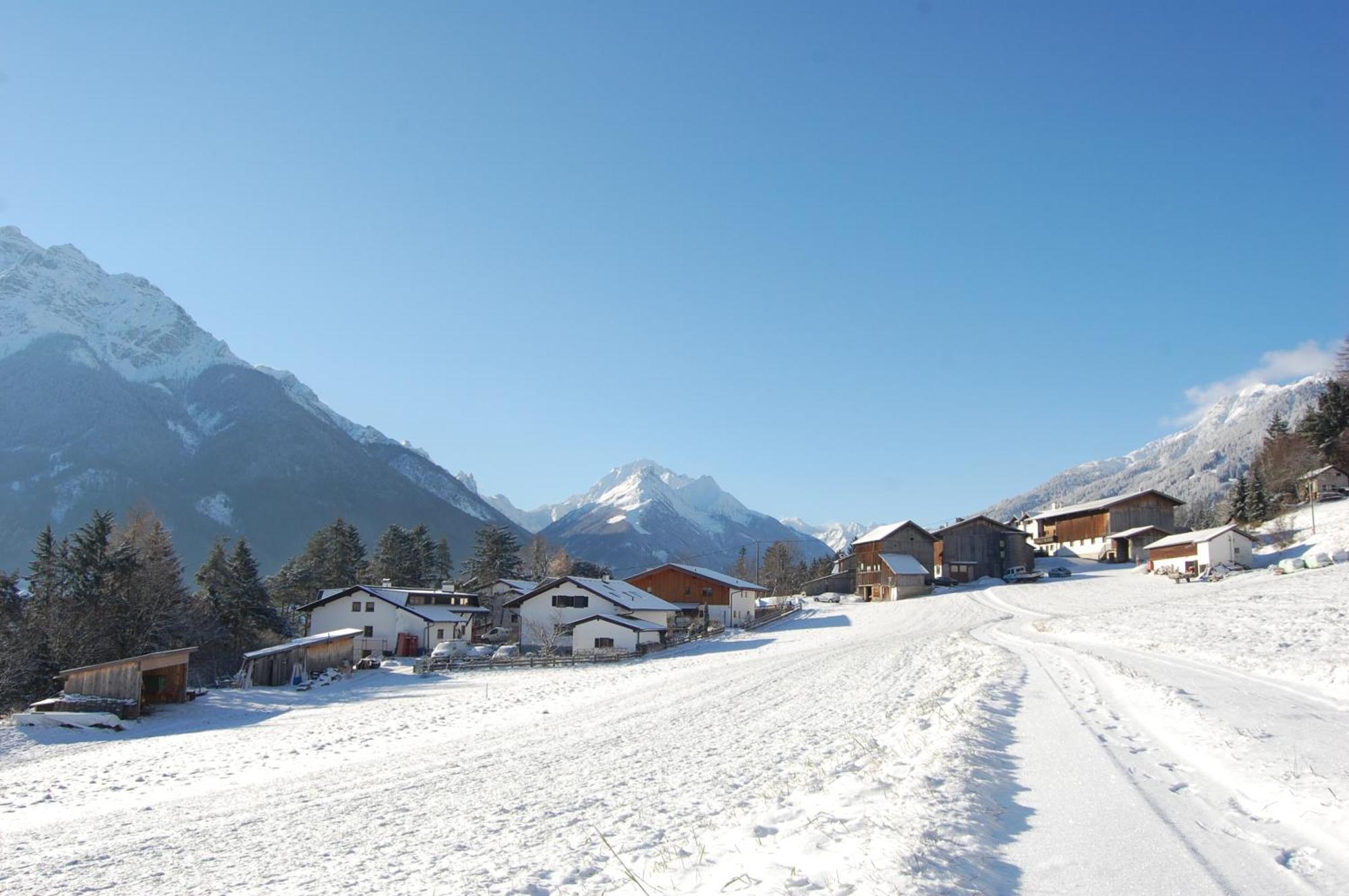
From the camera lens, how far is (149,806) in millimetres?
16328

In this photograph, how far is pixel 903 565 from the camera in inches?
3182

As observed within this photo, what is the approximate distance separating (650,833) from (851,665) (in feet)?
77.2

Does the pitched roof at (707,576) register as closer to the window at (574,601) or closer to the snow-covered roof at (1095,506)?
the window at (574,601)

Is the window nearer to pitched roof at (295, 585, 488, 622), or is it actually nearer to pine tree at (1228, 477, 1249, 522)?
pitched roof at (295, 585, 488, 622)

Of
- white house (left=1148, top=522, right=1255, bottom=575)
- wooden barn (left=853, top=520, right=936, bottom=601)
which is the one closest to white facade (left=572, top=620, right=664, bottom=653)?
wooden barn (left=853, top=520, right=936, bottom=601)

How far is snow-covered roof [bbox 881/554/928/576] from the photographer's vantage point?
7931 cm

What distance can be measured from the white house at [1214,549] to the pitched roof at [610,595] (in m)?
44.6

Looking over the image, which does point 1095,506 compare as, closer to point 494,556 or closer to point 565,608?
point 565,608

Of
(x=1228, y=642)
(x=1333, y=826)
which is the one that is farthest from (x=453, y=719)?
(x=1228, y=642)

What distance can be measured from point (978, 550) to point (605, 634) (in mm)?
53781

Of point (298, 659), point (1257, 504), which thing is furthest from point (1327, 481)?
point (298, 659)

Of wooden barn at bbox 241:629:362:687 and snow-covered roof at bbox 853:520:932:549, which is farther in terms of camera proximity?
snow-covered roof at bbox 853:520:932:549

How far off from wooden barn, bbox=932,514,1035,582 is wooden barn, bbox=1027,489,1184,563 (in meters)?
8.37

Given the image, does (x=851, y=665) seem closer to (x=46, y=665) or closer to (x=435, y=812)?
(x=435, y=812)
